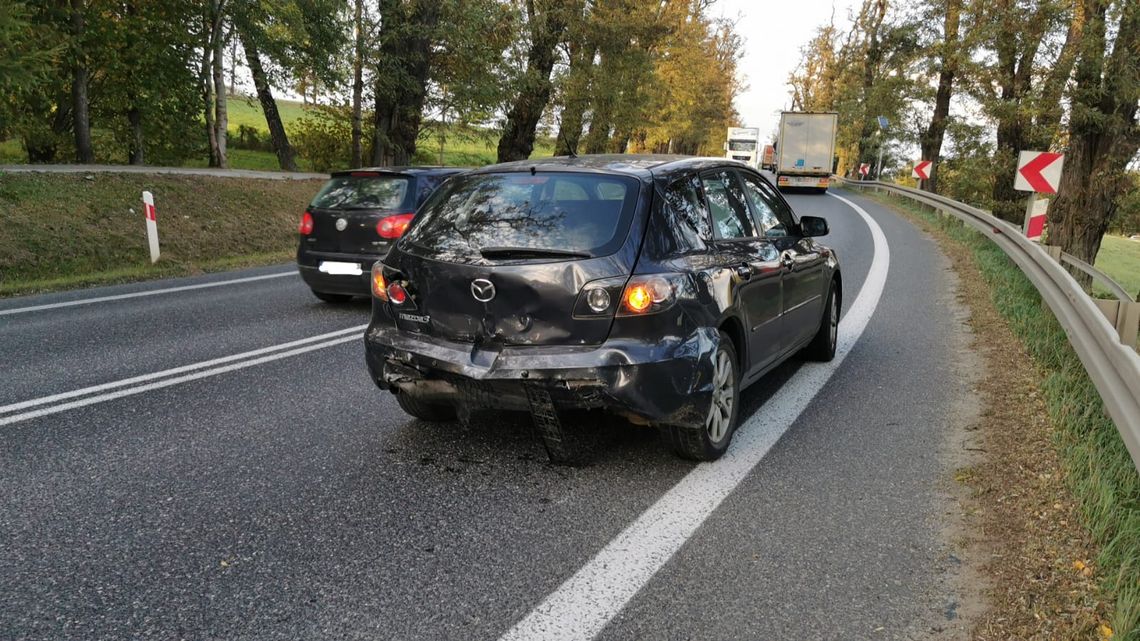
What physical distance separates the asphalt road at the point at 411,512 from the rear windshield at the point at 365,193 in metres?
3.02

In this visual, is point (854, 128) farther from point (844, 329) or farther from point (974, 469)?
point (974, 469)

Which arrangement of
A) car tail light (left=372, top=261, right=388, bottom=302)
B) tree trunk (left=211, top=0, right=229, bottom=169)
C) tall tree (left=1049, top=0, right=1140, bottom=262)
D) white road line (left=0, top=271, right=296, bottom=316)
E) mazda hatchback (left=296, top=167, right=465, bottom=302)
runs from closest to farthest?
car tail light (left=372, top=261, right=388, bottom=302) < white road line (left=0, top=271, right=296, bottom=316) < mazda hatchback (left=296, top=167, right=465, bottom=302) < tall tree (left=1049, top=0, right=1140, bottom=262) < tree trunk (left=211, top=0, right=229, bottom=169)

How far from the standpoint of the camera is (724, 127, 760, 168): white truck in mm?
57688

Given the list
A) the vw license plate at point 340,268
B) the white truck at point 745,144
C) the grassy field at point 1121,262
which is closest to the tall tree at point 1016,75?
the grassy field at point 1121,262

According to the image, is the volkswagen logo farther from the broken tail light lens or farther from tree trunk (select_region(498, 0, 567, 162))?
tree trunk (select_region(498, 0, 567, 162))

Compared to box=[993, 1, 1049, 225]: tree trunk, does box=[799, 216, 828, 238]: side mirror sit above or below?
below

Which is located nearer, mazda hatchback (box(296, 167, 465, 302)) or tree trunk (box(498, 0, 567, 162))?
mazda hatchback (box(296, 167, 465, 302))

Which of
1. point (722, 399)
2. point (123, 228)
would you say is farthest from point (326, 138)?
point (722, 399)

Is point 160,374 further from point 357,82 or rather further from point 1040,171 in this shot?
point 357,82

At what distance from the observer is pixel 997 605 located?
3.00 meters

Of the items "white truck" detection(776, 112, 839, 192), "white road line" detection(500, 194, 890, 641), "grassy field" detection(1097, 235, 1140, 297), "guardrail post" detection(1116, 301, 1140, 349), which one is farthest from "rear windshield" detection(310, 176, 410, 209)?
"white truck" detection(776, 112, 839, 192)

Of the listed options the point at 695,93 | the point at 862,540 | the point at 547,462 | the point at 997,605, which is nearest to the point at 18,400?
the point at 547,462

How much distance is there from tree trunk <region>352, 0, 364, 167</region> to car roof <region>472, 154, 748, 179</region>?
18272 millimetres

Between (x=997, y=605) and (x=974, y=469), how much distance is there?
145 centimetres
